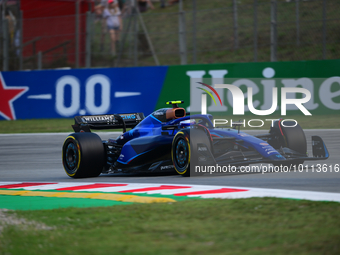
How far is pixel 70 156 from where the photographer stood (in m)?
9.04

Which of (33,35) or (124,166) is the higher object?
(33,35)

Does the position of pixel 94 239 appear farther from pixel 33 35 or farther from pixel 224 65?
pixel 33 35

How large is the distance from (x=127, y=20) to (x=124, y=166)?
1204 centimetres

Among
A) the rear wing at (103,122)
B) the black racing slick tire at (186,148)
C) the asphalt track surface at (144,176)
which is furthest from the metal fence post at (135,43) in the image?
the black racing slick tire at (186,148)

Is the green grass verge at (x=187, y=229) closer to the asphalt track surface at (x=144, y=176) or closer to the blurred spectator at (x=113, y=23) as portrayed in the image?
the asphalt track surface at (x=144, y=176)

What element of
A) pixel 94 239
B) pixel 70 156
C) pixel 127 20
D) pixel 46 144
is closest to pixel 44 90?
pixel 127 20

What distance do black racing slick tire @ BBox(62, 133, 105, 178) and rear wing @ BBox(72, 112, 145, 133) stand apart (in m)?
0.68

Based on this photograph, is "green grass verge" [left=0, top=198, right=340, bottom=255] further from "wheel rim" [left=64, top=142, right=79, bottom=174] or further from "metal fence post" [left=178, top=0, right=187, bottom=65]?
"metal fence post" [left=178, top=0, right=187, bottom=65]

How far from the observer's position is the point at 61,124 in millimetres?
18969

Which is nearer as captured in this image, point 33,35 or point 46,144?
point 46,144

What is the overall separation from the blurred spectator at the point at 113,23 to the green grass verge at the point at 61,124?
3217mm

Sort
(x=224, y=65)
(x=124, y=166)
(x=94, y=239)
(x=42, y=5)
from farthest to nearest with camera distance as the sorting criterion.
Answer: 1. (x=42, y=5)
2. (x=224, y=65)
3. (x=124, y=166)
4. (x=94, y=239)

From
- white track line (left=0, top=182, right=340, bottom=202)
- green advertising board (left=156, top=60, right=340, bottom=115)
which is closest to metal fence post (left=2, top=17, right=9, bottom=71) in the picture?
green advertising board (left=156, top=60, right=340, bottom=115)

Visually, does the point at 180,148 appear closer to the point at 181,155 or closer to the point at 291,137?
the point at 181,155
